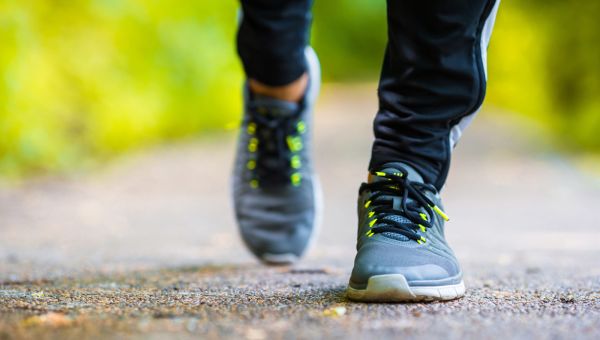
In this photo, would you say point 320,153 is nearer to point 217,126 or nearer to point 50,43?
point 217,126

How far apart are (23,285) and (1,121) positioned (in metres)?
3.18

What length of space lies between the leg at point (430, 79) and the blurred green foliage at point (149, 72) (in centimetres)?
363

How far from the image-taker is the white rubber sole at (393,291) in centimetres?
137

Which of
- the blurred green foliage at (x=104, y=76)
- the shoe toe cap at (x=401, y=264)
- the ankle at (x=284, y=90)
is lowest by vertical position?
the shoe toe cap at (x=401, y=264)

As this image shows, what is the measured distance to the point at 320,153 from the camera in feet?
25.7

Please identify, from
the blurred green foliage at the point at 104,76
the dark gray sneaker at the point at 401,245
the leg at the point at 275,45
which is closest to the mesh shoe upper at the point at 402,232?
the dark gray sneaker at the point at 401,245

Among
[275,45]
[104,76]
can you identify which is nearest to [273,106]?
[275,45]

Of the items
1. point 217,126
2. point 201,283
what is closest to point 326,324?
point 201,283

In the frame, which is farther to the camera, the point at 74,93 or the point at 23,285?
the point at 74,93

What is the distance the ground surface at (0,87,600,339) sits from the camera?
46.7 inches

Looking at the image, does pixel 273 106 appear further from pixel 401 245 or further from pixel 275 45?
pixel 401 245

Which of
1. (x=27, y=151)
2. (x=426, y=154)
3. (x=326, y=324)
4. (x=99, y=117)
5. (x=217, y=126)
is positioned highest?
(x=217, y=126)

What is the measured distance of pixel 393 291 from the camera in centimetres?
137

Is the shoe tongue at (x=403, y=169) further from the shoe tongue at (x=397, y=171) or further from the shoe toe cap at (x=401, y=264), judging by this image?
the shoe toe cap at (x=401, y=264)
